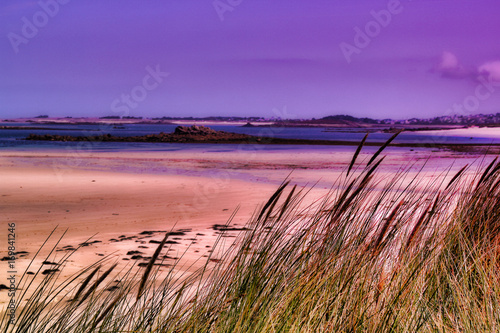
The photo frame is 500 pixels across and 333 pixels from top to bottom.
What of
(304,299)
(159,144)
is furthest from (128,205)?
(159,144)

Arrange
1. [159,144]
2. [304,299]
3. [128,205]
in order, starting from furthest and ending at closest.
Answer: [159,144] → [128,205] → [304,299]

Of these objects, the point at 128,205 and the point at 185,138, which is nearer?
the point at 128,205

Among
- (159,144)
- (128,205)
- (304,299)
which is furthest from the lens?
(159,144)

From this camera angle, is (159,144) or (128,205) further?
(159,144)

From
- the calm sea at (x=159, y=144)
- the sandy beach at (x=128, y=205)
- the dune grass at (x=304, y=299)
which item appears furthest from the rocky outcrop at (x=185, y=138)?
the dune grass at (x=304, y=299)

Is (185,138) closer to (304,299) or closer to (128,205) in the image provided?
(128,205)

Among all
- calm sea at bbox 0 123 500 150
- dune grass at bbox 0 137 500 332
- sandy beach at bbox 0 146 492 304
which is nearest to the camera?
dune grass at bbox 0 137 500 332

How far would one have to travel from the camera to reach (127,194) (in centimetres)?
1073

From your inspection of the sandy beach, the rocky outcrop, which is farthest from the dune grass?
the rocky outcrop

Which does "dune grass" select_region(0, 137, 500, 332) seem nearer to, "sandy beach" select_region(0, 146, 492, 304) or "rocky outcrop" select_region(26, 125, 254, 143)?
"sandy beach" select_region(0, 146, 492, 304)

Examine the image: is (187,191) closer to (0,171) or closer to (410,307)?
(0,171)

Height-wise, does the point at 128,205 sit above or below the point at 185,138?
above

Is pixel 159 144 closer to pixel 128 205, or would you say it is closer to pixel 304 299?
pixel 128 205

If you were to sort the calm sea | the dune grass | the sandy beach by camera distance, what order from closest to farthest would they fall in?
1. the dune grass
2. the sandy beach
3. the calm sea
